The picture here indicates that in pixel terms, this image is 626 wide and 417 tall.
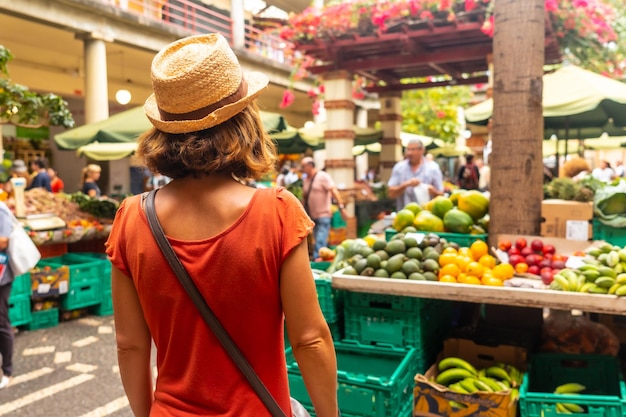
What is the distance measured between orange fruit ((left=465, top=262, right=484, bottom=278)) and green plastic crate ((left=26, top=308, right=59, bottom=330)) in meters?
4.86

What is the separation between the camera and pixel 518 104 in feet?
12.5

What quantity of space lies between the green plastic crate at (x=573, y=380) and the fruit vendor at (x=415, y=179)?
140 inches

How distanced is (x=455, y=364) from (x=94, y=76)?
454 inches

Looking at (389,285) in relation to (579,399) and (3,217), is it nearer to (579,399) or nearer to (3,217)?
(579,399)

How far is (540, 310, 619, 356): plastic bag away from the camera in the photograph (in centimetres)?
387

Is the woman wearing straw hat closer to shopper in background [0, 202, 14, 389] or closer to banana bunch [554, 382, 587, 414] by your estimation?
banana bunch [554, 382, 587, 414]

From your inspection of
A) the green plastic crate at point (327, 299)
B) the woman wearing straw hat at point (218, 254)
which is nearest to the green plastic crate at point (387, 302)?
the green plastic crate at point (327, 299)

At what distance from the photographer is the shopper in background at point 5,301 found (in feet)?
14.9

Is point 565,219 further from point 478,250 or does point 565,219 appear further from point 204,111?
point 204,111

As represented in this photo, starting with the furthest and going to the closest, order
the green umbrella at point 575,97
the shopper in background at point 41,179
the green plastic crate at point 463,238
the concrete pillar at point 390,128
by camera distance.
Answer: the concrete pillar at point 390,128
the shopper in background at point 41,179
the green umbrella at point 575,97
the green plastic crate at point 463,238

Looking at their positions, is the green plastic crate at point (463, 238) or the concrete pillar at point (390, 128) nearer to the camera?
the green plastic crate at point (463, 238)

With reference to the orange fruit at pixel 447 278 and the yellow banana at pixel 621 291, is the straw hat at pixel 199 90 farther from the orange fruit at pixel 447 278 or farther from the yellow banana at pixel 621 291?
the yellow banana at pixel 621 291

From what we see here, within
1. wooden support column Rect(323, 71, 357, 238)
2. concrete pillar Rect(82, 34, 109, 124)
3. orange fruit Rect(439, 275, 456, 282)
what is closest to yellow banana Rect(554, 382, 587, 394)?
orange fruit Rect(439, 275, 456, 282)

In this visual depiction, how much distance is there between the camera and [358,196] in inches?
509
